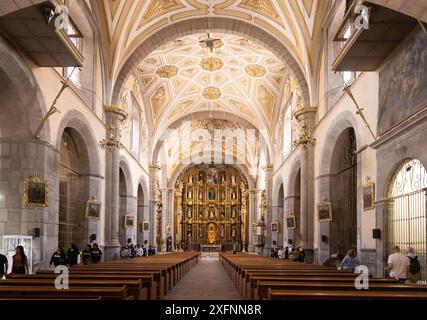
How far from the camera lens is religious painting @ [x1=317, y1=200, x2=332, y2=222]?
17.7 meters

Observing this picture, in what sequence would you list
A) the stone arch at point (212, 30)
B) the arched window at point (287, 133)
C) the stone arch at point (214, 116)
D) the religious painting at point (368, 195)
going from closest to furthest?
the religious painting at point (368, 195) < the stone arch at point (212, 30) < the arched window at point (287, 133) < the stone arch at point (214, 116)

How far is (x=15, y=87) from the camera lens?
1249cm

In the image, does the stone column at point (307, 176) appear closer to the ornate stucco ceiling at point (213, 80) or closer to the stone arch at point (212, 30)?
the stone arch at point (212, 30)

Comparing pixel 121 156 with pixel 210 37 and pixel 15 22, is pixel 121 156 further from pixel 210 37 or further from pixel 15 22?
pixel 15 22

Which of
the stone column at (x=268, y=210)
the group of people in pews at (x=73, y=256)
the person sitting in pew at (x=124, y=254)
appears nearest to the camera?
the group of people in pews at (x=73, y=256)

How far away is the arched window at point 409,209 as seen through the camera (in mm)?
10571

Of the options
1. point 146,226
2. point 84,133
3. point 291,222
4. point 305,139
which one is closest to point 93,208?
point 84,133

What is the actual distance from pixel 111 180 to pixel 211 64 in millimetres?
10525

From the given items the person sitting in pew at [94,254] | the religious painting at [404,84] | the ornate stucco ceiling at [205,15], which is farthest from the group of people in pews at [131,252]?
the religious painting at [404,84]

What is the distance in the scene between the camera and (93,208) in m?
18.4

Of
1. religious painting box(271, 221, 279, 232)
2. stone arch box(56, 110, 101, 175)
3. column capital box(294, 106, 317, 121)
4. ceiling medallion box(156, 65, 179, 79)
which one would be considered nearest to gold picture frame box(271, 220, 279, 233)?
religious painting box(271, 221, 279, 232)

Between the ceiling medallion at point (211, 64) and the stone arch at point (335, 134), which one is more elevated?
the ceiling medallion at point (211, 64)

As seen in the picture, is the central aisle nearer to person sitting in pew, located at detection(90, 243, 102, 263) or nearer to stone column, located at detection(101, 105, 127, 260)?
person sitting in pew, located at detection(90, 243, 102, 263)

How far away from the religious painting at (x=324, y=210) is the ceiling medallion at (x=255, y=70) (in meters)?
11.4
